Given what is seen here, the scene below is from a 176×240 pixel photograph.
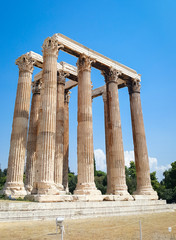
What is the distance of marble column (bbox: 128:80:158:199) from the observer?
34.2 m

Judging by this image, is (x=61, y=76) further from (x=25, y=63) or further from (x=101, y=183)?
(x=101, y=183)

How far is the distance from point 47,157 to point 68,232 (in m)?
11.3

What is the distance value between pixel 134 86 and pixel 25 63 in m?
18.5

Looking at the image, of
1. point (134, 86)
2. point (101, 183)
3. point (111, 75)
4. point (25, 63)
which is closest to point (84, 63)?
point (111, 75)

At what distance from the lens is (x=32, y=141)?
34.2 meters

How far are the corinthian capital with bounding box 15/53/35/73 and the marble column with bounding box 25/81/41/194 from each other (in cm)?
637

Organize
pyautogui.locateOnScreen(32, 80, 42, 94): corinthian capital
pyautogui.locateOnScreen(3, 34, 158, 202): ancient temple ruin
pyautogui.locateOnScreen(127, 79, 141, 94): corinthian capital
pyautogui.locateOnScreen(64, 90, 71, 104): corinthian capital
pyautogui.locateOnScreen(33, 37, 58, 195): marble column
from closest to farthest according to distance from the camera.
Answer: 1. pyautogui.locateOnScreen(33, 37, 58, 195): marble column
2. pyautogui.locateOnScreen(3, 34, 158, 202): ancient temple ruin
3. pyautogui.locateOnScreen(32, 80, 42, 94): corinthian capital
4. pyautogui.locateOnScreen(127, 79, 141, 94): corinthian capital
5. pyautogui.locateOnScreen(64, 90, 71, 104): corinthian capital

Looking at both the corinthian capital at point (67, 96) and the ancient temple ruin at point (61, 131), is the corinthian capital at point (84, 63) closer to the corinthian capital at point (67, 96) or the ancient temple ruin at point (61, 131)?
the ancient temple ruin at point (61, 131)

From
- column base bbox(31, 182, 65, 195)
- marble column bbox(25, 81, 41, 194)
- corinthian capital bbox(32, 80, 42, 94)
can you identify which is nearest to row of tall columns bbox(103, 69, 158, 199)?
column base bbox(31, 182, 65, 195)

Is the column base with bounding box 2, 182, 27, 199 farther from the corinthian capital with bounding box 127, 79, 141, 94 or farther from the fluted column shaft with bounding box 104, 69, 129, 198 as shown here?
the corinthian capital with bounding box 127, 79, 141, 94

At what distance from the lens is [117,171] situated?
30.6m

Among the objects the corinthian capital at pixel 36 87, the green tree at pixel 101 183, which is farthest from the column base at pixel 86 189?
the green tree at pixel 101 183

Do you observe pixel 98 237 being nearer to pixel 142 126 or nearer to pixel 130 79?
pixel 142 126

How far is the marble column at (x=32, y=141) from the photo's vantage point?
106 feet
